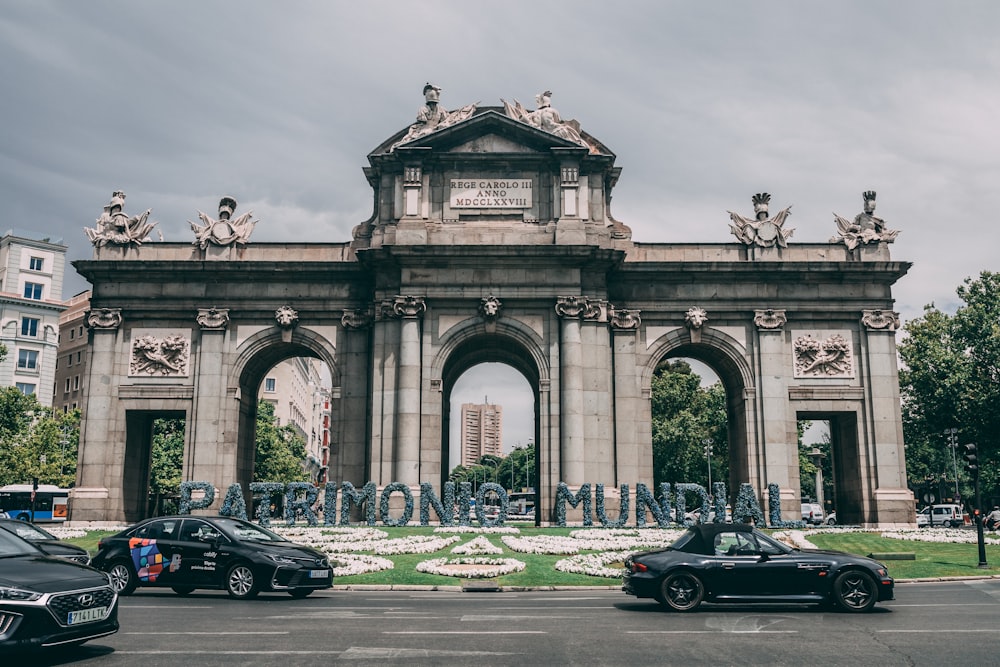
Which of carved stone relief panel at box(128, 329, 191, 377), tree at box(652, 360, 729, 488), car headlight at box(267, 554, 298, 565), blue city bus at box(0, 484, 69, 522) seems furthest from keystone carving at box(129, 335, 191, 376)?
tree at box(652, 360, 729, 488)

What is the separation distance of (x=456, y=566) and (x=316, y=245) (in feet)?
76.9

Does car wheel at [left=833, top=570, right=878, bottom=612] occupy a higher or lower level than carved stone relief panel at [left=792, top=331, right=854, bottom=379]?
lower

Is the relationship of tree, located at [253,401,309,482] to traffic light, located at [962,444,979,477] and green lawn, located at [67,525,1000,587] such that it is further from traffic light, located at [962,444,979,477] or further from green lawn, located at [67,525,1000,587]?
traffic light, located at [962,444,979,477]

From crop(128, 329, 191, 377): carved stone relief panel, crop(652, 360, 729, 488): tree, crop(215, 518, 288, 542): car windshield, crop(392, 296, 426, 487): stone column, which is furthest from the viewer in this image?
crop(652, 360, 729, 488): tree

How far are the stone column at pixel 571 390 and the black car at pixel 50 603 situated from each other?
28.9 meters

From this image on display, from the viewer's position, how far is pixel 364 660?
1163cm

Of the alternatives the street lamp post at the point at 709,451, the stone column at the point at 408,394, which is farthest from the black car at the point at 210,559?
the street lamp post at the point at 709,451

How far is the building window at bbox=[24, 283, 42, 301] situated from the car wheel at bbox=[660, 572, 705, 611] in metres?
93.1

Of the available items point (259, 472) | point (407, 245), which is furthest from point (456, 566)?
point (259, 472)

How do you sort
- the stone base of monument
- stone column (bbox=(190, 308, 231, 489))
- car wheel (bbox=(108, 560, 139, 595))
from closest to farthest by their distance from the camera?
car wheel (bbox=(108, 560, 139, 595)) → the stone base of monument → stone column (bbox=(190, 308, 231, 489))

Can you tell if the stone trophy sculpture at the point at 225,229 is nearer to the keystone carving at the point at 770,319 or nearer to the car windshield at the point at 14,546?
the keystone carving at the point at 770,319

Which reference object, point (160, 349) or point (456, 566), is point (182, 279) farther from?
point (456, 566)

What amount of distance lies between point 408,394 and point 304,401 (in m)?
108

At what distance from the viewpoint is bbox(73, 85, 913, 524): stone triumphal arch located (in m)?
41.8
